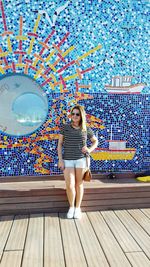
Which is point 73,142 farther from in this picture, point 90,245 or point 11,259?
point 11,259

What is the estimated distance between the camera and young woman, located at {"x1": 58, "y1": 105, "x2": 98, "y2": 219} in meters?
3.70

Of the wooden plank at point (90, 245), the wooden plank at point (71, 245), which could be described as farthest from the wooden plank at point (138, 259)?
the wooden plank at point (71, 245)

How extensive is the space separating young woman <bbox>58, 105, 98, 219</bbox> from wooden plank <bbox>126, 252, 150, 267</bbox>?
1020mm

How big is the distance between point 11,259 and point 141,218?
5.52 feet

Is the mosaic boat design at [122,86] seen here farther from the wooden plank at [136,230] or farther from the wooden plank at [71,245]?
the wooden plank at [71,245]

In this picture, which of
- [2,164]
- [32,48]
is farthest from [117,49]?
[2,164]

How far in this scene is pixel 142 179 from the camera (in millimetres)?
4254

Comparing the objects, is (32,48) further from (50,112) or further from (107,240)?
(107,240)

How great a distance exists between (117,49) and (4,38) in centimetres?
160

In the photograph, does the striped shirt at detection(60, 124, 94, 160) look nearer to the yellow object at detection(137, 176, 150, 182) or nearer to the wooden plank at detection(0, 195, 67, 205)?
the wooden plank at detection(0, 195, 67, 205)

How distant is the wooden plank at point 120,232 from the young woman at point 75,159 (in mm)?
366

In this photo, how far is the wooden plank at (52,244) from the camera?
8.68 ft

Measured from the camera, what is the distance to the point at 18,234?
125 inches

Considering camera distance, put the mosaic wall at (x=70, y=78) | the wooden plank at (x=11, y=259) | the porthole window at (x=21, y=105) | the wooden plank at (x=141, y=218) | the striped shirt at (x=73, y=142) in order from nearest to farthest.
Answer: the wooden plank at (x=11, y=259) → the wooden plank at (x=141, y=218) → the striped shirt at (x=73, y=142) → the mosaic wall at (x=70, y=78) → the porthole window at (x=21, y=105)
